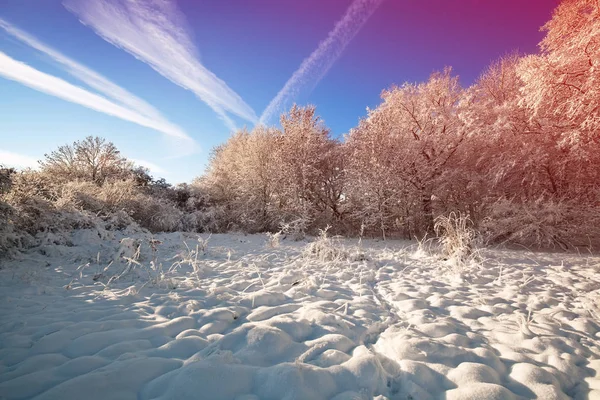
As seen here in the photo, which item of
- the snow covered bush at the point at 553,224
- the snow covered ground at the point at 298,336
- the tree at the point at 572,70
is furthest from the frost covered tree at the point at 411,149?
the snow covered ground at the point at 298,336

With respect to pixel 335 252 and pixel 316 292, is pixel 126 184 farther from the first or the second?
pixel 316 292

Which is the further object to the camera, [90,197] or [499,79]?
[499,79]

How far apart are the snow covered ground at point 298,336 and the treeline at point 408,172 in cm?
401

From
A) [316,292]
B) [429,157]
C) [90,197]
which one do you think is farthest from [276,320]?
[429,157]

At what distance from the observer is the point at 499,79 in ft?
35.1

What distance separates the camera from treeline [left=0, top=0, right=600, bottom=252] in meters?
6.33

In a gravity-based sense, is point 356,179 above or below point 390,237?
above

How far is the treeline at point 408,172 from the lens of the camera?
6.33 meters

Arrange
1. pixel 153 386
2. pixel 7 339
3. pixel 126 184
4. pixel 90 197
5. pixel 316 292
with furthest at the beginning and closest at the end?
pixel 126 184
pixel 90 197
pixel 316 292
pixel 7 339
pixel 153 386

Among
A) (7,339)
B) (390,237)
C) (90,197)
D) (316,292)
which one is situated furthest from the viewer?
(390,237)

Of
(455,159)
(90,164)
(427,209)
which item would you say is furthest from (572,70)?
(90,164)

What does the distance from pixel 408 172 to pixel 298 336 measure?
34.2 feet

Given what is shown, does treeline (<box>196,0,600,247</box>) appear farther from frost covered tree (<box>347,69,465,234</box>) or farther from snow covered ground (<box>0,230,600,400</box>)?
snow covered ground (<box>0,230,600,400</box>)

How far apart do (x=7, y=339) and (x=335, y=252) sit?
16.3 feet
